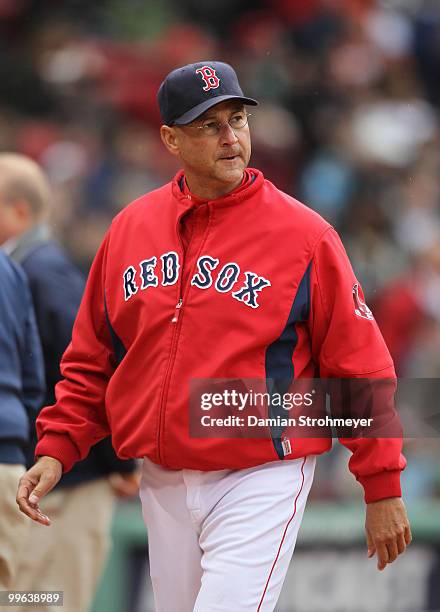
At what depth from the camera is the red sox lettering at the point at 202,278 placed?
3682mm

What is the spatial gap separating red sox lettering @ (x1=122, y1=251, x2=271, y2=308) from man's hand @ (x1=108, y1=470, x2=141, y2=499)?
1.48 meters

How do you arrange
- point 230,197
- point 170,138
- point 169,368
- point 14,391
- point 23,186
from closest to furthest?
point 169,368, point 230,197, point 170,138, point 14,391, point 23,186

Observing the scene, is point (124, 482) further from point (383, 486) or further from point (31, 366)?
point (383, 486)

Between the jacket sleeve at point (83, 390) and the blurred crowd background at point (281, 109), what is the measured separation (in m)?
4.03

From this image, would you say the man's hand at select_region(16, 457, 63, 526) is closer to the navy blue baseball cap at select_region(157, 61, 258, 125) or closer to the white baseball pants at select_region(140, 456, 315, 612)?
the white baseball pants at select_region(140, 456, 315, 612)

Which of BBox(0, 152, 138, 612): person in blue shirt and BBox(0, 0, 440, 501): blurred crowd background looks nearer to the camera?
BBox(0, 152, 138, 612): person in blue shirt

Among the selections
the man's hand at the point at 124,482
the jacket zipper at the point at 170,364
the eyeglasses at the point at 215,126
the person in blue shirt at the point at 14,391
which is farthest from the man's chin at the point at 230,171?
the man's hand at the point at 124,482

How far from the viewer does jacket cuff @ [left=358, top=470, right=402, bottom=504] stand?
3.60 meters

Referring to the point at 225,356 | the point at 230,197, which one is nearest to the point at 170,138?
the point at 230,197

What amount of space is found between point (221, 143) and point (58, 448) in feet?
3.68

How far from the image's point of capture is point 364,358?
143 inches

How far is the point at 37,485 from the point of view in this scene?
12.6 feet

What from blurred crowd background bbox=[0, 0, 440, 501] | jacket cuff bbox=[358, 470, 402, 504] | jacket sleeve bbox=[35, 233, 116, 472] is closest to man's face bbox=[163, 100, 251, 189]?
jacket sleeve bbox=[35, 233, 116, 472]

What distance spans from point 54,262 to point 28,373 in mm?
578
